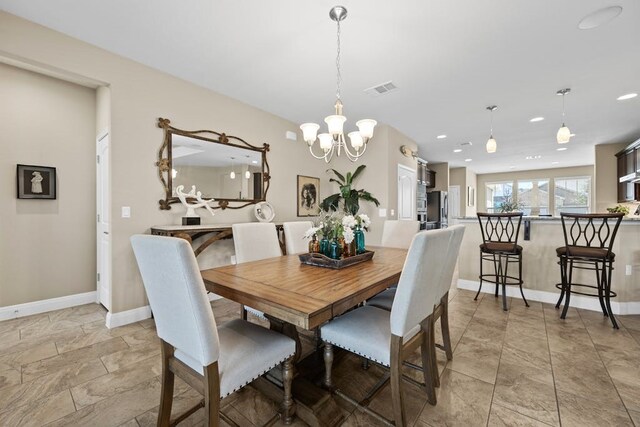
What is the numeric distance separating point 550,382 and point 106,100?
4612mm

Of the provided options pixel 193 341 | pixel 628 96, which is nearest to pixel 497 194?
pixel 628 96

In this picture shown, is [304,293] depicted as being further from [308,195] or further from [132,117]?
[308,195]

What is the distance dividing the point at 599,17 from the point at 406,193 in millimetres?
3639

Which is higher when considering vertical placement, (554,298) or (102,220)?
(102,220)

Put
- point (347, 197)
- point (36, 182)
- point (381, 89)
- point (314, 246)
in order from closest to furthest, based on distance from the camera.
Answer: point (314, 246)
point (36, 182)
point (381, 89)
point (347, 197)

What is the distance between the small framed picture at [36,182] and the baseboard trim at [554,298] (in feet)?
17.9

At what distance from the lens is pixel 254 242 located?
2484 millimetres

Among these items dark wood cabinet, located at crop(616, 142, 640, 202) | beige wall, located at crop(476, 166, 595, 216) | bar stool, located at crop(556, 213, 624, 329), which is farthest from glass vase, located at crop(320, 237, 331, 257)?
beige wall, located at crop(476, 166, 595, 216)

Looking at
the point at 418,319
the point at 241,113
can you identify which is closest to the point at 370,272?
the point at 418,319

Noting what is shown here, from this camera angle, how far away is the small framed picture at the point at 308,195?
4750 millimetres

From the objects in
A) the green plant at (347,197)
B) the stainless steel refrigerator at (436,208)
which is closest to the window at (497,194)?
the stainless steel refrigerator at (436,208)

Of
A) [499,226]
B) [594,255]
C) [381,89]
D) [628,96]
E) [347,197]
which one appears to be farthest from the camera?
[347,197]

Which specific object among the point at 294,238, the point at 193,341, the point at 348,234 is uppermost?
the point at 348,234

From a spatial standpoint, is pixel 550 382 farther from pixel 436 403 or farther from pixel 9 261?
pixel 9 261
